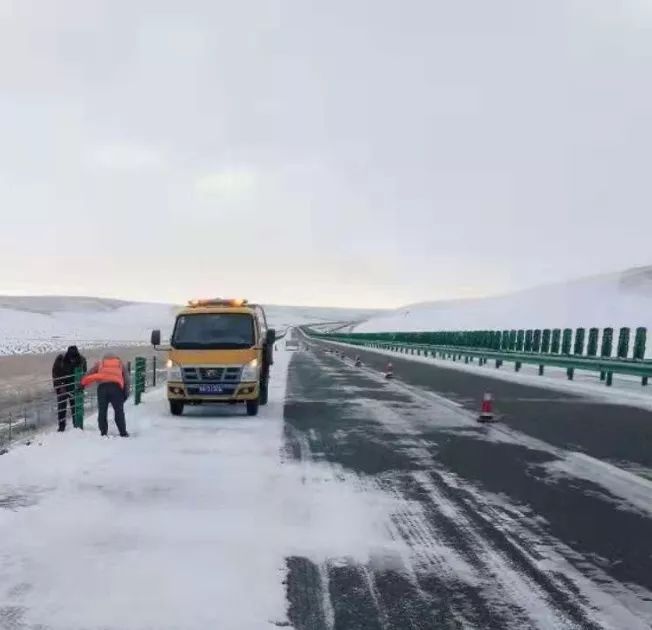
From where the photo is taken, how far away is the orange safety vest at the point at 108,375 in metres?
11.2

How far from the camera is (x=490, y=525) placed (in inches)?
234

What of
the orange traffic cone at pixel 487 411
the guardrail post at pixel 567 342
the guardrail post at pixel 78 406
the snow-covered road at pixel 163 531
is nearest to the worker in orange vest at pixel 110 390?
the guardrail post at pixel 78 406

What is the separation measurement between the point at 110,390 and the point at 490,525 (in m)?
7.26

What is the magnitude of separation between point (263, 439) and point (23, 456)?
3546 millimetres

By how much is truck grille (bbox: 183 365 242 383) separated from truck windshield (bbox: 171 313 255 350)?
0.55 meters

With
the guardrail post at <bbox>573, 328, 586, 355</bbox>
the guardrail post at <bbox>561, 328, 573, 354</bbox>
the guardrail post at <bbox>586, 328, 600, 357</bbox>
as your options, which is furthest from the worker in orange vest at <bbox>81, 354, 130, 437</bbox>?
the guardrail post at <bbox>561, 328, 573, 354</bbox>

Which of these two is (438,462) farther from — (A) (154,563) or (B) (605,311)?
(B) (605,311)

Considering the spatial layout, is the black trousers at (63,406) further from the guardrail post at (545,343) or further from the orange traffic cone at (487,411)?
the guardrail post at (545,343)

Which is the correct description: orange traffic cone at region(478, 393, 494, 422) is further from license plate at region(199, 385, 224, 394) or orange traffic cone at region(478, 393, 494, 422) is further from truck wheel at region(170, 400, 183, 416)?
truck wheel at region(170, 400, 183, 416)

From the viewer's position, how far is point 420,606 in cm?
414

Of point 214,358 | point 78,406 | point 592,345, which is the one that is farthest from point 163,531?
point 592,345

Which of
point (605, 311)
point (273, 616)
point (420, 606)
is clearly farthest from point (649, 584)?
point (605, 311)

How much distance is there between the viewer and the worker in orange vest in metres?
11.0

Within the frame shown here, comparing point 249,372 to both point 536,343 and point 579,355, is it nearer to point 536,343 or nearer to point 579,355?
point 579,355
